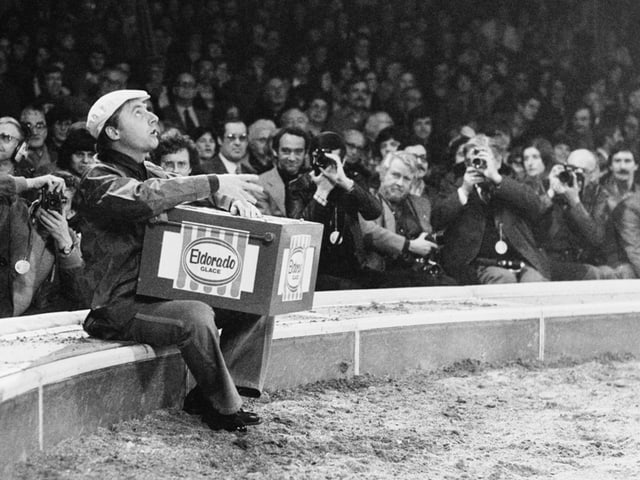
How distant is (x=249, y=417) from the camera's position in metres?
3.97

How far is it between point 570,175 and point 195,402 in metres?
4.96

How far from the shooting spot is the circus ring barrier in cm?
347

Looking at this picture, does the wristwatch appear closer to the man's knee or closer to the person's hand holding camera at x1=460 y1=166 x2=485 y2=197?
the man's knee

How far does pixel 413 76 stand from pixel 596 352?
2.48 m

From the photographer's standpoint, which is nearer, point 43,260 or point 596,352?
point 43,260

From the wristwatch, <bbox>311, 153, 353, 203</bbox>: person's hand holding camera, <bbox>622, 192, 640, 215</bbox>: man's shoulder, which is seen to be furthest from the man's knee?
<bbox>622, 192, 640, 215</bbox>: man's shoulder

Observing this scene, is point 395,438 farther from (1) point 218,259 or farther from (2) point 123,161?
(2) point 123,161

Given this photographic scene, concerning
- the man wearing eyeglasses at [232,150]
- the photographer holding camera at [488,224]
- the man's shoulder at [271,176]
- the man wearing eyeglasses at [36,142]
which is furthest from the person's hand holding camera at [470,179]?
the man wearing eyeglasses at [36,142]

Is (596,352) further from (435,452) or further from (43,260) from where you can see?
(43,260)

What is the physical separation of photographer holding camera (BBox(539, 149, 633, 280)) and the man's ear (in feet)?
15.6

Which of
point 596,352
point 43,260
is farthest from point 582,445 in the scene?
point 43,260

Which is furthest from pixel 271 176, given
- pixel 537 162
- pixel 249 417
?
pixel 249 417

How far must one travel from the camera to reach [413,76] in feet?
24.7

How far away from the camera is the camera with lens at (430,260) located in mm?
7413
